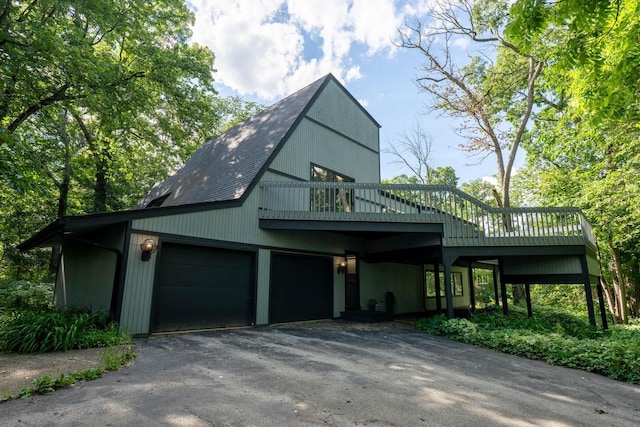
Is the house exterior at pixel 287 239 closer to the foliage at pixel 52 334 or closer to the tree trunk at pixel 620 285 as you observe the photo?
the foliage at pixel 52 334

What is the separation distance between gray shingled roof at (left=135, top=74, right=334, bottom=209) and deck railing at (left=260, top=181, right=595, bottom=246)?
1.07m

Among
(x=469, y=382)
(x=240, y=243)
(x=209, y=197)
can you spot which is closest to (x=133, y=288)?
(x=240, y=243)

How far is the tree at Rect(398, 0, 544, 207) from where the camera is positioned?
564 inches

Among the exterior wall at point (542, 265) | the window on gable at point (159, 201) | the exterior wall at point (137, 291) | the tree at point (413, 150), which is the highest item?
the tree at point (413, 150)

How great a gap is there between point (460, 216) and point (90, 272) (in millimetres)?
9528

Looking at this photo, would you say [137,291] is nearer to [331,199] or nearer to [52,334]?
[52,334]

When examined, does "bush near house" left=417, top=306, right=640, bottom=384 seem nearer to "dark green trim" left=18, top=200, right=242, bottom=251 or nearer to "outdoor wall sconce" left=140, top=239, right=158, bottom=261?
"dark green trim" left=18, top=200, right=242, bottom=251

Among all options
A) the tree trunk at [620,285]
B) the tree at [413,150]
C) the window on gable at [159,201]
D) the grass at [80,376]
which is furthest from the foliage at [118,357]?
the tree at [413,150]

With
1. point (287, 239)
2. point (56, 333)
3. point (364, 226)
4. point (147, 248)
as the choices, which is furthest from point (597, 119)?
point (56, 333)

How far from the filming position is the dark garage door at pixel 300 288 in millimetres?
9312

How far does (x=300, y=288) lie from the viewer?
32.6 feet

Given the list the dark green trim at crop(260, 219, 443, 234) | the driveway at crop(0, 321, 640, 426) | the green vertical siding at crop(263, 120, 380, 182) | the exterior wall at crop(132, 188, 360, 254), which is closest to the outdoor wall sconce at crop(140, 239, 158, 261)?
the exterior wall at crop(132, 188, 360, 254)

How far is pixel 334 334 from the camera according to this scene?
7.83 metres

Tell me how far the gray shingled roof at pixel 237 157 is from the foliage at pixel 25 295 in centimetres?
467
